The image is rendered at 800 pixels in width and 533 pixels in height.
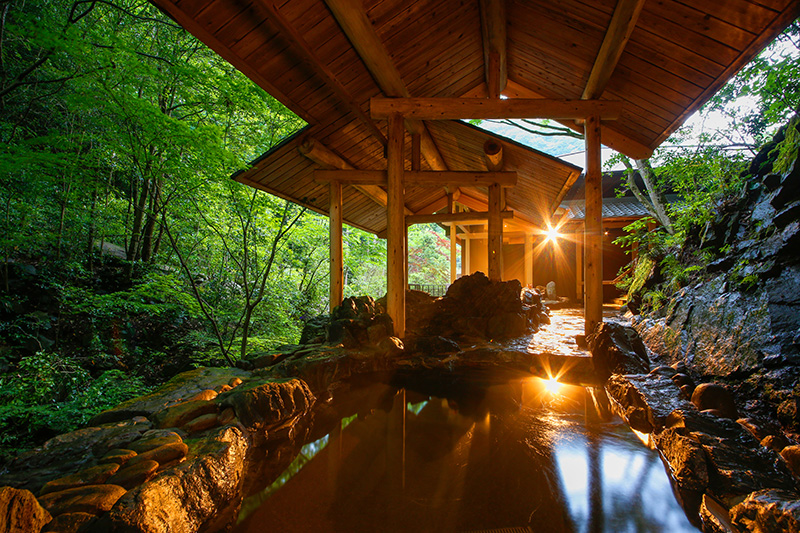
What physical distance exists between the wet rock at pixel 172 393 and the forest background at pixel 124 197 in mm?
1544

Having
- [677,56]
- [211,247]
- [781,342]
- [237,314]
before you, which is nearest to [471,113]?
[677,56]

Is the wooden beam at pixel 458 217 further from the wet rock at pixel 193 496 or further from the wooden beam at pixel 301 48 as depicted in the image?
the wet rock at pixel 193 496

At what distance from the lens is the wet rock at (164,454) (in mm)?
1968

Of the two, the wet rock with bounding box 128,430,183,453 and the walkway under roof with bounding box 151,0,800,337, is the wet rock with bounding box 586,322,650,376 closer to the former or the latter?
the walkway under roof with bounding box 151,0,800,337

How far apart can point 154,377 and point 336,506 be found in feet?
19.2

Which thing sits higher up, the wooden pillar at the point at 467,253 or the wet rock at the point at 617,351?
the wooden pillar at the point at 467,253

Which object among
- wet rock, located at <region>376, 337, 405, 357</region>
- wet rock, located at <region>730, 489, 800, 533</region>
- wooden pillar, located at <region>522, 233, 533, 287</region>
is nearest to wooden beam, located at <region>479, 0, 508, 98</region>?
wet rock, located at <region>376, 337, 405, 357</region>

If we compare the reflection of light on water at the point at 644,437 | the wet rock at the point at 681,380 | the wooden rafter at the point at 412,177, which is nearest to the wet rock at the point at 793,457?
the reflection of light on water at the point at 644,437

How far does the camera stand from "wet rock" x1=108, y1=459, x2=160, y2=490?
1803mm

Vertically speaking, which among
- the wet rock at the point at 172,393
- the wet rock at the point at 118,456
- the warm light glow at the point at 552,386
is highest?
the wet rock at the point at 172,393

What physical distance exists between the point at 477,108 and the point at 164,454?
17.6ft

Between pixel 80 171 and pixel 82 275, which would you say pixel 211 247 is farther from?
pixel 80 171

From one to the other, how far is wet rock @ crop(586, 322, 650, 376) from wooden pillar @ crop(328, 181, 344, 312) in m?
4.30

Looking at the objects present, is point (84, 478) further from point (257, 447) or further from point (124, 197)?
point (124, 197)
